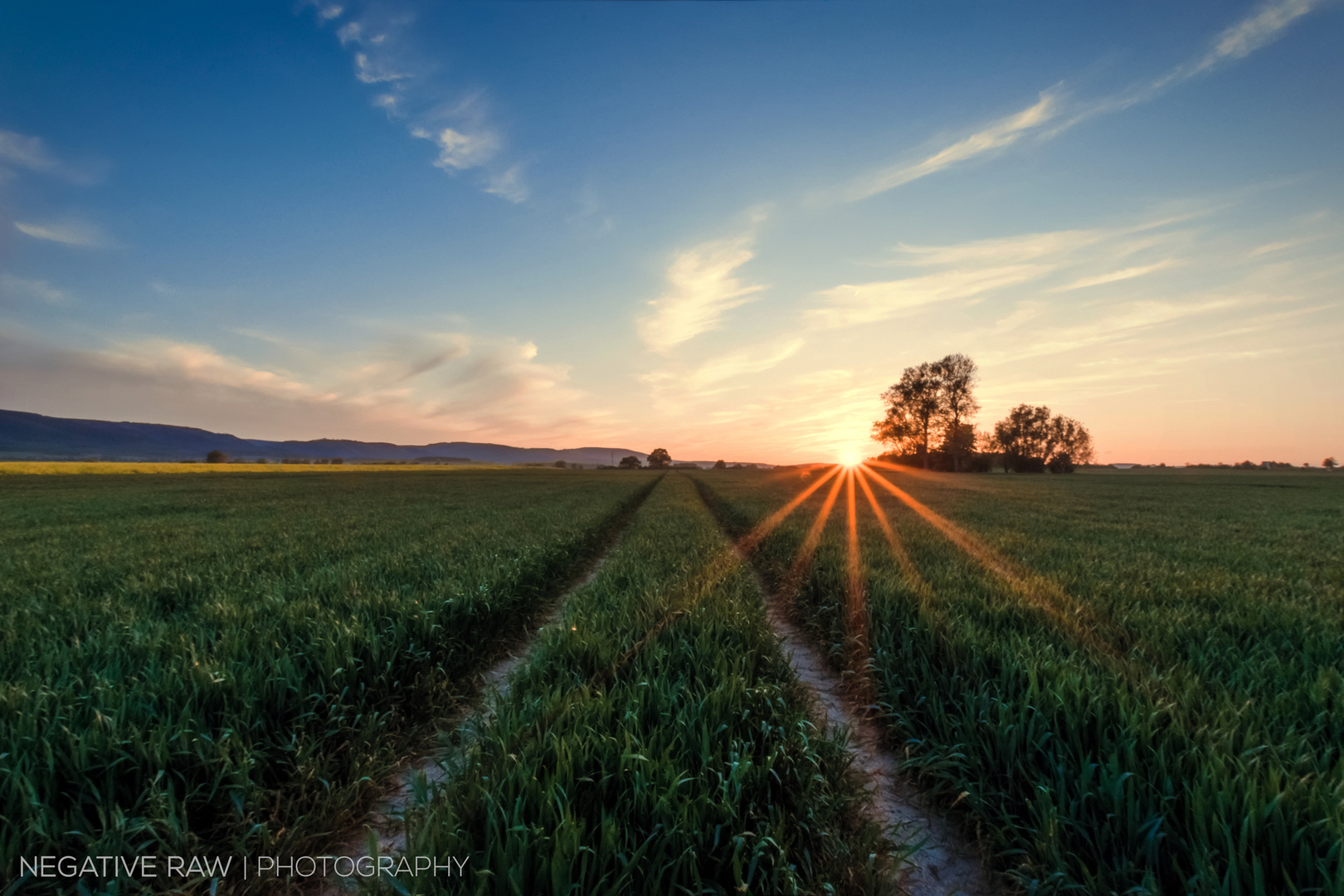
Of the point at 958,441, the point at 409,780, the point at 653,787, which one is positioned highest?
the point at 958,441

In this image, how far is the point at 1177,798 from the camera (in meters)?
2.45

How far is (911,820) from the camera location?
A: 3.17 m

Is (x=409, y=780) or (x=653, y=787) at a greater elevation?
(x=653, y=787)

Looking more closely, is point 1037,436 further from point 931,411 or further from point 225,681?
point 225,681

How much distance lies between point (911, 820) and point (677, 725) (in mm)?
1698

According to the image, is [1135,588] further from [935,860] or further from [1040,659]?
[935,860]

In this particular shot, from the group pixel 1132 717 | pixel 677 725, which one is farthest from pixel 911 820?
pixel 677 725

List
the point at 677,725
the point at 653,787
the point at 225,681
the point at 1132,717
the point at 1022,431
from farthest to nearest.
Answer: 1. the point at 1022,431
2. the point at 225,681
3. the point at 677,725
4. the point at 1132,717
5. the point at 653,787

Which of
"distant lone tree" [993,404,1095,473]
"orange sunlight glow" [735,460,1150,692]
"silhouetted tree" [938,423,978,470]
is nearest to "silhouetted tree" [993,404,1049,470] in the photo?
"distant lone tree" [993,404,1095,473]

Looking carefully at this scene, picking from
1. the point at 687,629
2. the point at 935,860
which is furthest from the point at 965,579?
the point at 935,860

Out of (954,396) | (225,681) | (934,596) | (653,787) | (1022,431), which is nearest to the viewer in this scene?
(653,787)

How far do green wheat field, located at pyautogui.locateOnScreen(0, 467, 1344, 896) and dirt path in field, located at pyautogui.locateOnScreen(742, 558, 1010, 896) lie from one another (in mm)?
105

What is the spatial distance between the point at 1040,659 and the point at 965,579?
3348mm

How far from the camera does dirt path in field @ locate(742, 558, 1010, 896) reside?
2668mm
